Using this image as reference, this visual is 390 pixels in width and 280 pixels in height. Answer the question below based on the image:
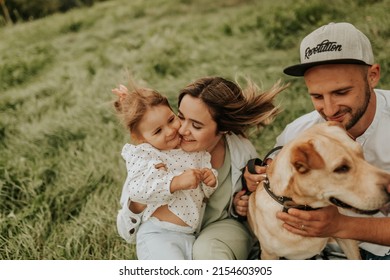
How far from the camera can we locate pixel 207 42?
3.59m

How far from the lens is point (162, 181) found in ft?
5.99

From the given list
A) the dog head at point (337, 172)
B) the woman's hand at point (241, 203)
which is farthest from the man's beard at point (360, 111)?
the woman's hand at point (241, 203)

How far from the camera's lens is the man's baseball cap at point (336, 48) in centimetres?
182

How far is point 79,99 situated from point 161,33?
38.7 inches

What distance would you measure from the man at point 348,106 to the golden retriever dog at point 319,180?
0.20 ft

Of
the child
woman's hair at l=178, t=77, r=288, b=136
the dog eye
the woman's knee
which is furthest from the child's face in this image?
the dog eye

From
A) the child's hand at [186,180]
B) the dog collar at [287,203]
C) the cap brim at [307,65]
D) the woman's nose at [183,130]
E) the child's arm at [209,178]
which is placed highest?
the cap brim at [307,65]

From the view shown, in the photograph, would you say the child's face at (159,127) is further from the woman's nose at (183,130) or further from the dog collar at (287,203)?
the dog collar at (287,203)

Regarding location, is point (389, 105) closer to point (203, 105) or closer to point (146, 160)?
point (203, 105)

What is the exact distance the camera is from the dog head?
5.15ft

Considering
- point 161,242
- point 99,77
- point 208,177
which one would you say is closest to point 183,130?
point 208,177

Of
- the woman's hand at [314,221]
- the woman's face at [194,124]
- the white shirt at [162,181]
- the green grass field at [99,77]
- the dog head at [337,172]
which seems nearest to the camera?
the dog head at [337,172]

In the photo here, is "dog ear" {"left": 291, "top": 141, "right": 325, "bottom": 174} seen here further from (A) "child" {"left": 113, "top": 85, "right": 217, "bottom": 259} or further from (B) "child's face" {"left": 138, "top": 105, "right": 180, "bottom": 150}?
(B) "child's face" {"left": 138, "top": 105, "right": 180, "bottom": 150}
